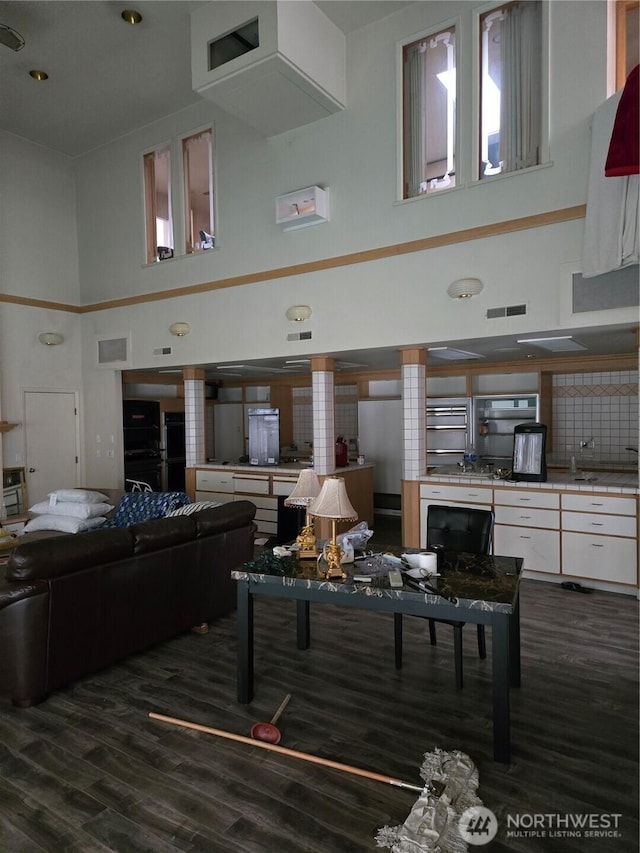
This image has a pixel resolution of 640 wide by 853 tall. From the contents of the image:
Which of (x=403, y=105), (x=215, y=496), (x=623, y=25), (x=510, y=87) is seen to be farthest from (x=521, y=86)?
(x=215, y=496)

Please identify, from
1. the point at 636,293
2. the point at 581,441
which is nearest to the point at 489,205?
the point at 636,293

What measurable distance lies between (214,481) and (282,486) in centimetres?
113

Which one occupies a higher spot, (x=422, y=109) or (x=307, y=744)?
(x=422, y=109)

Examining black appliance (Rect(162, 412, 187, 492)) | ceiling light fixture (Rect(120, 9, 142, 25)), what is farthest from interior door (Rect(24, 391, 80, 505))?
ceiling light fixture (Rect(120, 9, 142, 25))

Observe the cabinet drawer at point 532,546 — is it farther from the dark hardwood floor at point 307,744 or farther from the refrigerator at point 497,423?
the refrigerator at point 497,423

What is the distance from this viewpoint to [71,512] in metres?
5.67

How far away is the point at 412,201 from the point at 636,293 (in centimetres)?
224

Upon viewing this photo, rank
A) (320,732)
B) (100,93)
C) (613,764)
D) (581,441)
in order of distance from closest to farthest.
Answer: (613,764) < (320,732) < (100,93) < (581,441)

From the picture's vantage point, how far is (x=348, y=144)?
5633 mm

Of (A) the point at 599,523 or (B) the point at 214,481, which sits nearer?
(A) the point at 599,523

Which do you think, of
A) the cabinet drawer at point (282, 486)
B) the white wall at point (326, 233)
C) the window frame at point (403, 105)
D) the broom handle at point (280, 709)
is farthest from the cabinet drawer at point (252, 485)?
the broom handle at point (280, 709)

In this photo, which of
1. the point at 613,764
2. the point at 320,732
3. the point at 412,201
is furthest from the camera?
the point at 412,201

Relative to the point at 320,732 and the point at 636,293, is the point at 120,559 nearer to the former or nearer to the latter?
the point at 320,732

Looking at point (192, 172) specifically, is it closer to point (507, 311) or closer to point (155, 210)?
point (155, 210)
